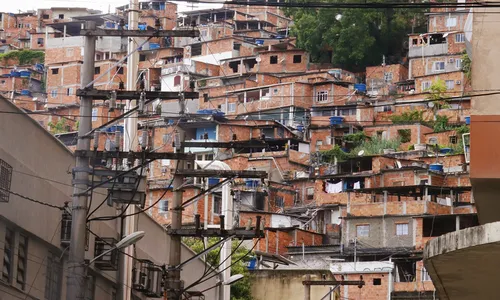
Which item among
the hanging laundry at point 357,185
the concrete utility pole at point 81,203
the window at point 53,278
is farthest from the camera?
the hanging laundry at point 357,185

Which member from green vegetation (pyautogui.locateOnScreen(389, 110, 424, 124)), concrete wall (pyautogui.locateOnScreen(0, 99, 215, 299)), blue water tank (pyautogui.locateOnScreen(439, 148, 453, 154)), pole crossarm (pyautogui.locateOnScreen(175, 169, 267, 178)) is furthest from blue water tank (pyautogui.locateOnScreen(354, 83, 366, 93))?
concrete wall (pyautogui.locateOnScreen(0, 99, 215, 299))

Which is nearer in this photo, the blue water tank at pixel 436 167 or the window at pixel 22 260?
the window at pixel 22 260

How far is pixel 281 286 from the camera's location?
58156 millimetres

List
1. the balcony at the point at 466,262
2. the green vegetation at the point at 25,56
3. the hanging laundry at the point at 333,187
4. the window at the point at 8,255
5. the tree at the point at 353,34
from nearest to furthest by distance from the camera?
the balcony at the point at 466,262 < the window at the point at 8,255 < the hanging laundry at the point at 333,187 < the tree at the point at 353,34 < the green vegetation at the point at 25,56

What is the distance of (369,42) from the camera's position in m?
117

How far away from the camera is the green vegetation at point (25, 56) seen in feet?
475

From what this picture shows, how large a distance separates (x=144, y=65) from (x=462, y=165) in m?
47.7

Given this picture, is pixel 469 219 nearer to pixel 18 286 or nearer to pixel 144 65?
pixel 18 286

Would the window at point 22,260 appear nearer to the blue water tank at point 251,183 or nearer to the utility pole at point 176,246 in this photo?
the utility pole at point 176,246

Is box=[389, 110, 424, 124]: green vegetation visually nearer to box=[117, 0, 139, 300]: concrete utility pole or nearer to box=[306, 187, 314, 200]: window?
box=[306, 187, 314, 200]: window

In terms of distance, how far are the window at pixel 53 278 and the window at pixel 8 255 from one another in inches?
96.6

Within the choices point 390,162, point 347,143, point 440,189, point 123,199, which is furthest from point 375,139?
point 123,199

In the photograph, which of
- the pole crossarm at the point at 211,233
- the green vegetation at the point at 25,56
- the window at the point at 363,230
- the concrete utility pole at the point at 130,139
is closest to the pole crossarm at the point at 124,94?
the concrete utility pole at the point at 130,139

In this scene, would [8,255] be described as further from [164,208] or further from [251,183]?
[251,183]
